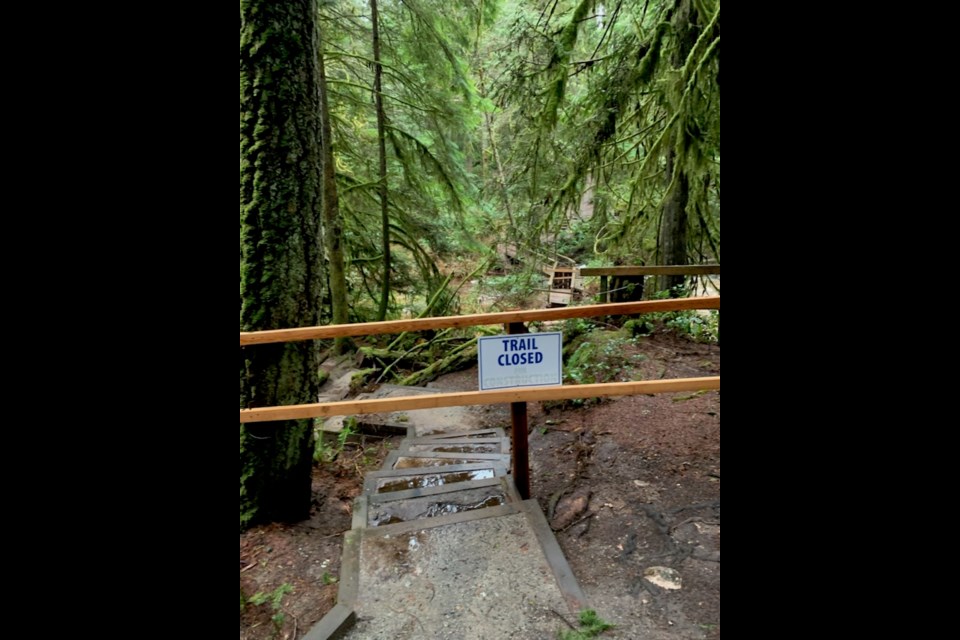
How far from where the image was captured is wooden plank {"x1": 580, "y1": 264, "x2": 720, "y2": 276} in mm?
6570

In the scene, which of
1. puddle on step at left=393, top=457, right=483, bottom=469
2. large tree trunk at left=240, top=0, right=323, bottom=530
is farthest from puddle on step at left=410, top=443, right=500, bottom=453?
large tree trunk at left=240, top=0, right=323, bottom=530

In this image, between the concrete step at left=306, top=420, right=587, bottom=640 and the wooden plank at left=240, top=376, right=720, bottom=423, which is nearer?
the concrete step at left=306, top=420, right=587, bottom=640

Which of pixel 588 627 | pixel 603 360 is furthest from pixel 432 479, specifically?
pixel 603 360

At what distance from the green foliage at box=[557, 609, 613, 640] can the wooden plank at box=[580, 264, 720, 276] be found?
491cm

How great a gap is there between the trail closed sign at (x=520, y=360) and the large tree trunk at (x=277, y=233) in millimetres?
1422

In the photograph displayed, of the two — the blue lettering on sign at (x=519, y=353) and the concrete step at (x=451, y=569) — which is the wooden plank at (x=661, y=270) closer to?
the blue lettering on sign at (x=519, y=353)

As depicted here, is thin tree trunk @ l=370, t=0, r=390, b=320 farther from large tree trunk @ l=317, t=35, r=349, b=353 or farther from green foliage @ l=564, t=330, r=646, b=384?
green foliage @ l=564, t=330, r=646, b=384

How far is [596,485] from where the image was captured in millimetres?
4074

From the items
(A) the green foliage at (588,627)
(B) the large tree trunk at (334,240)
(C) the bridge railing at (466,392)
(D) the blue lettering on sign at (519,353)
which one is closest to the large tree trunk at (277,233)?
(C) the bridge railing at (466,392)

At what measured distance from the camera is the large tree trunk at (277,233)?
334 cm

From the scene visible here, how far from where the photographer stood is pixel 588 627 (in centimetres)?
258
